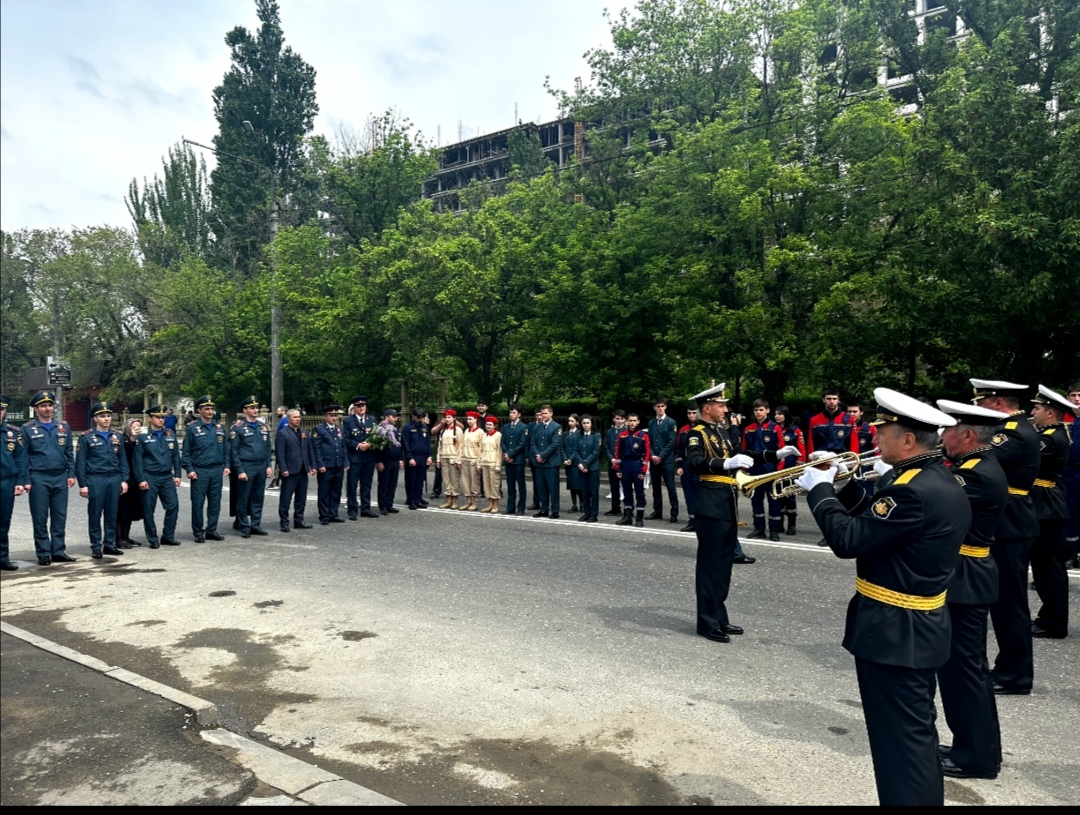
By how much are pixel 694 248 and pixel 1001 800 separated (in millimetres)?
17041

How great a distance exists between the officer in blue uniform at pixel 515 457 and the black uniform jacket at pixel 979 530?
10.4m

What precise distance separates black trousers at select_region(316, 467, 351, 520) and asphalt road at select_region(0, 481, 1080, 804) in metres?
3.01

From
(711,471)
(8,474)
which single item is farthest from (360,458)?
(711,471)

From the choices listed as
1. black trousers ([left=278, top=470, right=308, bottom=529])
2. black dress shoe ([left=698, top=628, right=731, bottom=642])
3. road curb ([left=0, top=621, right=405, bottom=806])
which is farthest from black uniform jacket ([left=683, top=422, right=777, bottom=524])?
black trousers ([left=278, top=470, right=308, bottom=529])

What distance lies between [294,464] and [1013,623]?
996 centimetres

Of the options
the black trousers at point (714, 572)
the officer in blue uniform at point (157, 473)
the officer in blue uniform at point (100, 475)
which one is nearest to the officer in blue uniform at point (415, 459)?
the officer in blue uniform at point (157, 473)

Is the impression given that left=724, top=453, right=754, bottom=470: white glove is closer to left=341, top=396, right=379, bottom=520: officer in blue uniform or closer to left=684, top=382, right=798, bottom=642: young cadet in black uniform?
left=684, top=382, right=798, bottom=642: young cadet in black uniform

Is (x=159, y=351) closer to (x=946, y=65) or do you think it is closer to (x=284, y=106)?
(x=284, y=106)

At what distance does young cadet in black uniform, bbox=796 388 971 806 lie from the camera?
3.26m

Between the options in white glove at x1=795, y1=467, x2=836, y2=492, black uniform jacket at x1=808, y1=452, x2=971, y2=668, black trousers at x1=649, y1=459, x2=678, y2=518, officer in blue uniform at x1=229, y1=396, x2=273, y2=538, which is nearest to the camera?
black uniform jacket at x1=808, y1=452, x2=971, y2=668

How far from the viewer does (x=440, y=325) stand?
2411cm

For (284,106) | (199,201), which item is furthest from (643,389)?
(199,201)

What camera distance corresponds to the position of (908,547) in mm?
3389

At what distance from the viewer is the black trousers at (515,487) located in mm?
14547
